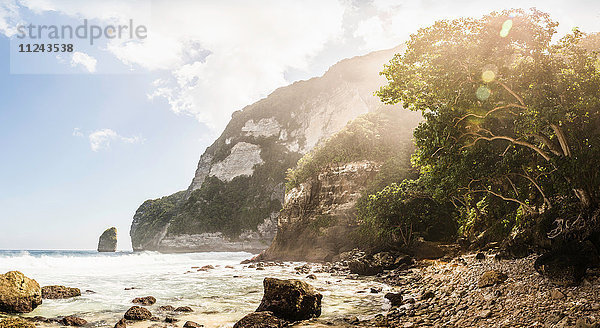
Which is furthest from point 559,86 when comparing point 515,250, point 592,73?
point 515,250

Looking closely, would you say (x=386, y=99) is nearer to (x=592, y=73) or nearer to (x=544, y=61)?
(x=544, y=61)

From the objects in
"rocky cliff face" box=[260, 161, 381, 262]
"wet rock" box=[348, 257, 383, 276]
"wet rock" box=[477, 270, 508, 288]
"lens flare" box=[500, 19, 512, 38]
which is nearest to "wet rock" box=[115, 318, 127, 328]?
"wet rock" box=[477, 270, 508, 288]

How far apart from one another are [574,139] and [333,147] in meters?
34.2

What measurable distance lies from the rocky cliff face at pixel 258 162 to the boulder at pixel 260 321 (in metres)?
66.4

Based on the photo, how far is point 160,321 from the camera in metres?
10.4

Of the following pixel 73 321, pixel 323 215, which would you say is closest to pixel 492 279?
pixel 73 321

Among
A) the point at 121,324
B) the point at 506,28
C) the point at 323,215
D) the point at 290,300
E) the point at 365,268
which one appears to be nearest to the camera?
the point at 121,324

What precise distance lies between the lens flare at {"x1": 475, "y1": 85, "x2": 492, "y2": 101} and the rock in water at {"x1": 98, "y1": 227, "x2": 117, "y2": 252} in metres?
147

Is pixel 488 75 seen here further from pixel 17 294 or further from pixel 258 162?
pixel 258 162

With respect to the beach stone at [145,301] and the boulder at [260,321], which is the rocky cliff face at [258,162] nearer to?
the beach stone at [145,301]

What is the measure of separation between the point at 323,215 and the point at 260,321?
32389 mm

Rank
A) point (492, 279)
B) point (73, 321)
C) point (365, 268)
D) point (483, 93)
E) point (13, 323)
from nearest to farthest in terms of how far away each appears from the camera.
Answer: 1. point (13, 323)
2. point (73, 321)
3. point (492, 279)
4. point (483, 93)
5. point (365, 268)

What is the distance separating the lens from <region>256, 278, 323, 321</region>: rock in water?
33.0 ft

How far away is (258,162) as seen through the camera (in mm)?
92000
